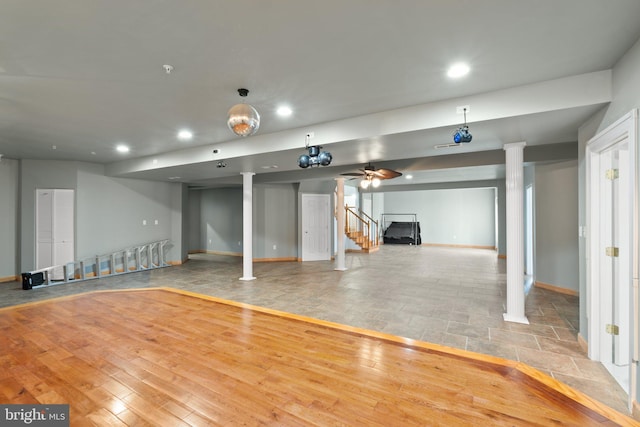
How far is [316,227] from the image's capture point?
31.1 feet

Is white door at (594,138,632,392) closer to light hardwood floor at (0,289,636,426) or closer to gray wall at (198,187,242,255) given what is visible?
light hardwood floor at (0,289,636,426)

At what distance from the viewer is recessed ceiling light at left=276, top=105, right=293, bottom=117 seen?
3.54m

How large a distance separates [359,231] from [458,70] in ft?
30.6

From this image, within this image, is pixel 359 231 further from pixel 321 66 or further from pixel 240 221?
pixel 321 66

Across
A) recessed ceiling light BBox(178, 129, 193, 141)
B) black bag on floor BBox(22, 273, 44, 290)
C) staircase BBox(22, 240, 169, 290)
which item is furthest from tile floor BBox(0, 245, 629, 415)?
recessed ceiling light BBox(178, 129, 193, 141)

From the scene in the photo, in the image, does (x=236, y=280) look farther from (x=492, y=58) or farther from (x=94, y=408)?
A: (x=492, y=58)

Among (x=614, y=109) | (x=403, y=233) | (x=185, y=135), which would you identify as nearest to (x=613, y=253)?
(x=614, y=109)

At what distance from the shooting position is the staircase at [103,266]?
591 cm

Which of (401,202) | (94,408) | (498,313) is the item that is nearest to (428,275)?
(498,313)

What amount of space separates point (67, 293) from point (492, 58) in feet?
24.4

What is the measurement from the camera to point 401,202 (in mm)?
14742

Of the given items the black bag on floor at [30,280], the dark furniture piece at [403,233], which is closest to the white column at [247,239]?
the black bag on floor at [30,280]

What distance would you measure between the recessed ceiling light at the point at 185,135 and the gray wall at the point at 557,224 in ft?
21.8

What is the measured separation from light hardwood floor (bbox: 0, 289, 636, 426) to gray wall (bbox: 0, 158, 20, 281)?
3.83m
